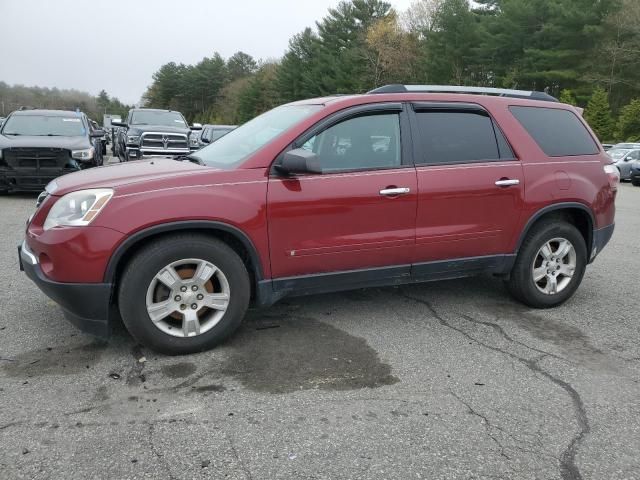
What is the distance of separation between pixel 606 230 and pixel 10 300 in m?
5.33

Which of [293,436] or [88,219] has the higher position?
[88,219]

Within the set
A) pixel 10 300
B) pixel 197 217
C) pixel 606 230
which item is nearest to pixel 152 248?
pixel 197 217

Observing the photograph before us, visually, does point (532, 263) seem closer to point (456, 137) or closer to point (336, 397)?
point (456, 137)

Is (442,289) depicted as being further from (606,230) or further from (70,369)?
(70,369)

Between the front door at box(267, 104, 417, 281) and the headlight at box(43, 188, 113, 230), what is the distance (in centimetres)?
107

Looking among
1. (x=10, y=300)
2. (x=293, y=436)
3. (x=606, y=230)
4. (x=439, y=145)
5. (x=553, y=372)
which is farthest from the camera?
(x=606, y=230)

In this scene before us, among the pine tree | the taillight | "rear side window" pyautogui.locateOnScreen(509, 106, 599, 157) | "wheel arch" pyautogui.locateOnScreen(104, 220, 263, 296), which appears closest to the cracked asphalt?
"wheel arch" pyautogui.locateOnScreen(104, 220, 263, 296)

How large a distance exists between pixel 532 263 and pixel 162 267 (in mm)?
3084

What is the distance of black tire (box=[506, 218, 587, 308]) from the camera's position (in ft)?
15.4

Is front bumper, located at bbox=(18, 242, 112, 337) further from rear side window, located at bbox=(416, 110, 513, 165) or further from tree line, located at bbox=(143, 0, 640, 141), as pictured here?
tree line, located at bbox=(143, 0, 640, 141)

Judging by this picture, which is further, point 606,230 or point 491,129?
point 606,230

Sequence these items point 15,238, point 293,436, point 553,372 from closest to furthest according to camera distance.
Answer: point 293,436, point 553,372, point 15,238

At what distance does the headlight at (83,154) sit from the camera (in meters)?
10.1

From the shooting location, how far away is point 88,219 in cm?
338
